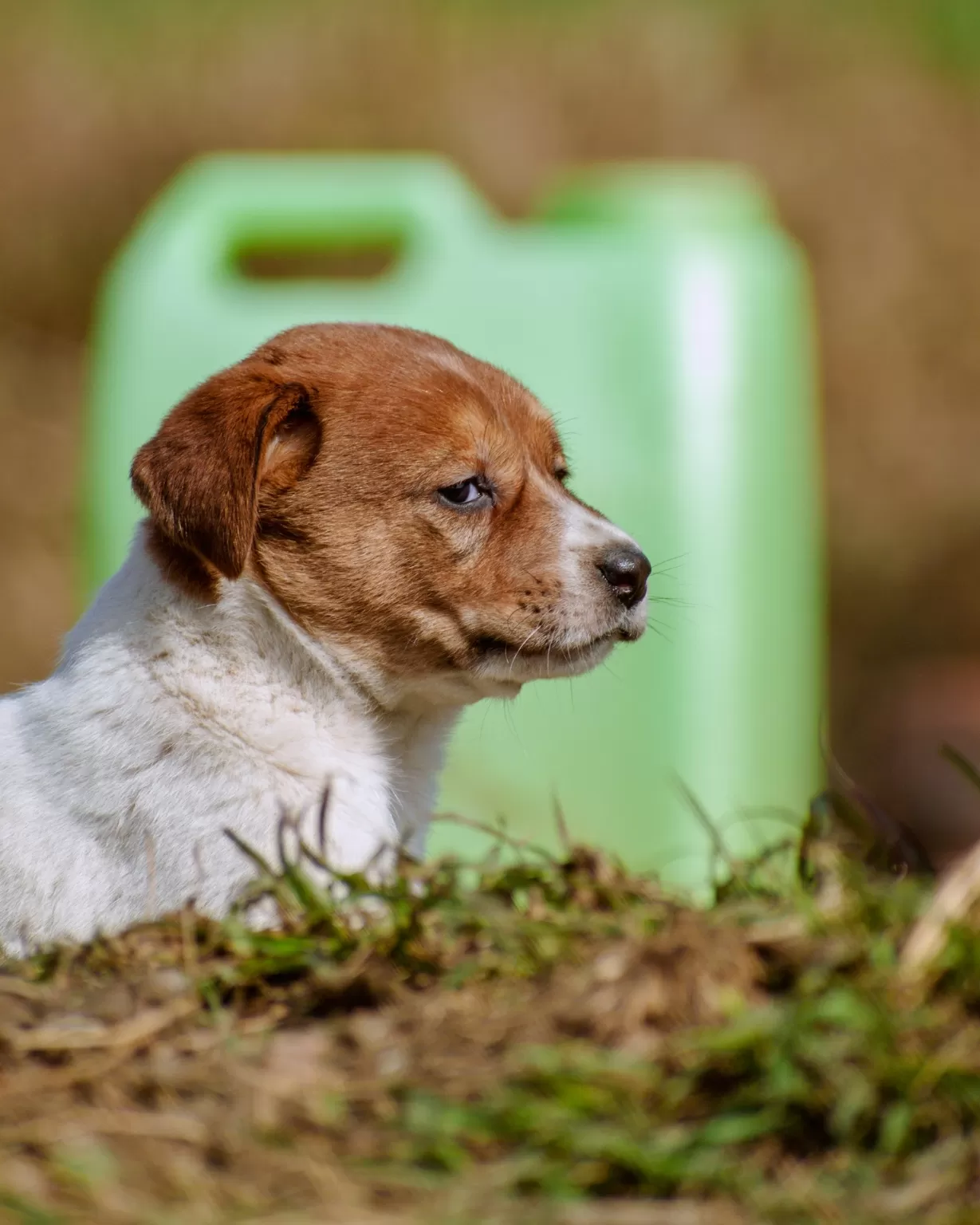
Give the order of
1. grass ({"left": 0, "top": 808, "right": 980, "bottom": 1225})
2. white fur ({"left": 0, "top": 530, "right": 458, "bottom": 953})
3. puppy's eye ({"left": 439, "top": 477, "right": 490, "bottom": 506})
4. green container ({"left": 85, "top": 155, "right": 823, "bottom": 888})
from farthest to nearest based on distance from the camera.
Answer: green container ({"left": 85, "top": 155, "right": 823, "bottom": 888}) → puppy's eye ({"left": 439, "top": 477, "right": 490, "bottom": 506}) → white fur ({"left": 0, "top": 530, "right": 458, "bottom": 953}) → grass ({"left": 0, "top": 808, "right": 980, "bottom": 1225})

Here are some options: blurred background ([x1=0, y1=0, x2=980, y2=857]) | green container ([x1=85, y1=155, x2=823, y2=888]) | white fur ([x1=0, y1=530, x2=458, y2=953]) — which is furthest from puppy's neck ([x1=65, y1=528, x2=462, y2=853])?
blurred background ([x1=0, y1=0, x2=980, y2=857])

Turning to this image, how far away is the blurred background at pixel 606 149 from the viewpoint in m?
12.5

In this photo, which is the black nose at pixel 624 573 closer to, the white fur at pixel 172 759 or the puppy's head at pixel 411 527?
the puppy's head at pixel 411 527

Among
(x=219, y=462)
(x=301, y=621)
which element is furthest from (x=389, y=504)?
(x=219, y=462)

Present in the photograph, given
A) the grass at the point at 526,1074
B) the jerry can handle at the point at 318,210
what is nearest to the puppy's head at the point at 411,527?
the grass at the point at 526,1074

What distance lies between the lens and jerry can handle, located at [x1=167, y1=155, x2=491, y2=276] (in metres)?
7.66

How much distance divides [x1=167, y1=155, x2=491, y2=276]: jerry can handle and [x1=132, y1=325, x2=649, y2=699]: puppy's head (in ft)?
12.1

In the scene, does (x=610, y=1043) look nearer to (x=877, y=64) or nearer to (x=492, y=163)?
(x=492, y=163)

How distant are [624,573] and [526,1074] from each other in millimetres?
2100

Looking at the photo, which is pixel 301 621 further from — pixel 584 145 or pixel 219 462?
pixel 584 145

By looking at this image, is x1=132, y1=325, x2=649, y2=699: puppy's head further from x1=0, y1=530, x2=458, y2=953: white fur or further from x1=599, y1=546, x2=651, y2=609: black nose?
x1=0, y1=530, x2=458, y2=953: white fur

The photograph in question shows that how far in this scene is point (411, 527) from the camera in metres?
4.03

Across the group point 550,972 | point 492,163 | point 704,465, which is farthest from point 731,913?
point 492,163

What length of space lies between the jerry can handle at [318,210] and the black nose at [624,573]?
13.5 feet
